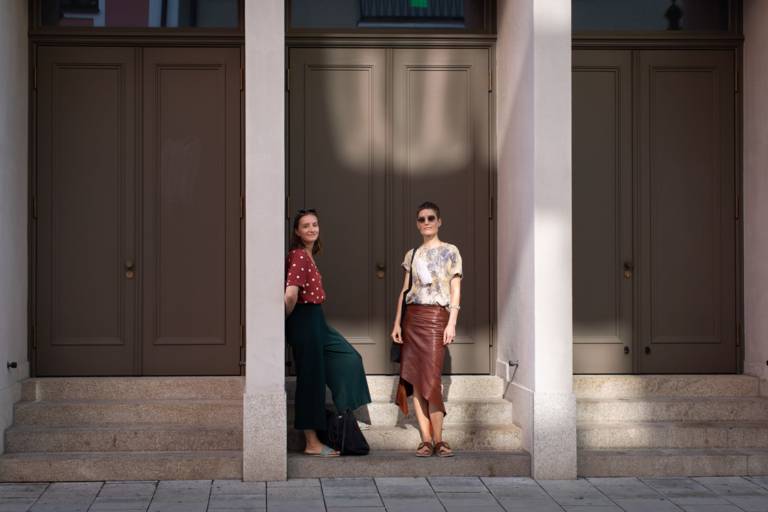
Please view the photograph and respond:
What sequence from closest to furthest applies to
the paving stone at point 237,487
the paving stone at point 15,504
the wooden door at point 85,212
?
the paving stone at point 15,504
the paving stone at point 237,487
the wooden door at point 85,212

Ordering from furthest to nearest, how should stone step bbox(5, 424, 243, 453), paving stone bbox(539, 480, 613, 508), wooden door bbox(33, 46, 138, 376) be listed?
wooden door bbox(33, 46, 138, 376), stone step bbox(5, 424, 243, 453), paving stone bbox(539, 480, 613, 508)

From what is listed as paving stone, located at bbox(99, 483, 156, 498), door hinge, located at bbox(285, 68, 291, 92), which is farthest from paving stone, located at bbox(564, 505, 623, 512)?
door hinge, located at bbox(285, 68, 291, 92)

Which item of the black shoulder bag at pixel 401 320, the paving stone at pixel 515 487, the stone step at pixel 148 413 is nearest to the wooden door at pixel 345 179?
the black shoulder bag at pixel 401 320

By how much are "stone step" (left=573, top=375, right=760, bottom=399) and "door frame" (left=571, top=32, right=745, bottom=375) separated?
1.13ft

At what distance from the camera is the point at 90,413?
29.7ft

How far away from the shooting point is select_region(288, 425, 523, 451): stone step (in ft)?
29.4

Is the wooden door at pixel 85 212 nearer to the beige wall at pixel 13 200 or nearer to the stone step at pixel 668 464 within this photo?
the beige wall at pixel 13 200

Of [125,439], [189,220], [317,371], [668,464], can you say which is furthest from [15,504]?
[668,464]

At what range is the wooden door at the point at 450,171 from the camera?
32.5 ft

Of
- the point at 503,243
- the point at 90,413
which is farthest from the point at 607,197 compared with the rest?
the point at 90,413

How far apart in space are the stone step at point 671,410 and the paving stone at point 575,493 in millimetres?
897

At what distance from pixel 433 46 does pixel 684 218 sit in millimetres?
2725

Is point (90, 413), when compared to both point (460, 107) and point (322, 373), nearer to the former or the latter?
point (322, 373)

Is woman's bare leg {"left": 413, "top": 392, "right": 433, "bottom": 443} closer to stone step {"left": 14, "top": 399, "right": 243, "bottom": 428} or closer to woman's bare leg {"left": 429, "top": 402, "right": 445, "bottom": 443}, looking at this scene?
woman's bare leg {"left": 429, "top": 402, "right": 445, "bottom": 443}
